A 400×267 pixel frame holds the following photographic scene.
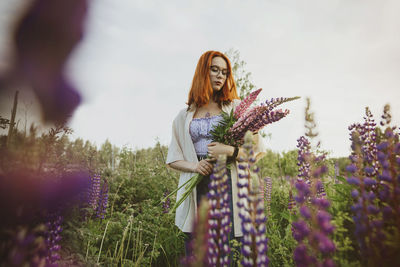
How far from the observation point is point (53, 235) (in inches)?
44.4

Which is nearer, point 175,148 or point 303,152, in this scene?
point 303,152

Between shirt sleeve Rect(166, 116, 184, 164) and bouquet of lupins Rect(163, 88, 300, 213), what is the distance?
465mm

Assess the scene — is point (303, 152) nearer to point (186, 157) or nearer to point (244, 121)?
point (244, 121)

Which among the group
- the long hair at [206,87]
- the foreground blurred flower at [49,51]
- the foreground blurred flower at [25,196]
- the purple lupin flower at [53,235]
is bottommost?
the purple lupin flower at [53,235]

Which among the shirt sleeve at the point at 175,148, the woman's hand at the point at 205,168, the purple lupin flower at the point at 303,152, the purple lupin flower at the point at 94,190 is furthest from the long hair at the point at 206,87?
the purple lupin flower at the point at 94,190

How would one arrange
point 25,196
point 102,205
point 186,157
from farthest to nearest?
point 102,205
point 186,157
point 25,196

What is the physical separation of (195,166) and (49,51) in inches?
62.6

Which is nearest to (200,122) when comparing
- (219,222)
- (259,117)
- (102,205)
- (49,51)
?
(259,117)

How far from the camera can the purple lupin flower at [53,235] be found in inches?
42.2

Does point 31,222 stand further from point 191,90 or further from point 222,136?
point 191,90

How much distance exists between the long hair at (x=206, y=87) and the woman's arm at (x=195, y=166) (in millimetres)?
766

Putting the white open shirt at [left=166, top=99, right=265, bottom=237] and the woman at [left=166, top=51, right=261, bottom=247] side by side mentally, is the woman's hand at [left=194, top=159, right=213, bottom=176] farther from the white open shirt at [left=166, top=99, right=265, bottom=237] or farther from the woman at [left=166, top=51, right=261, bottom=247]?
the white open shirt at [left=166, top=99, right=265, bottom=237]

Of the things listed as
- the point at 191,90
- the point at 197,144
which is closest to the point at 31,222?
the point at 197,144

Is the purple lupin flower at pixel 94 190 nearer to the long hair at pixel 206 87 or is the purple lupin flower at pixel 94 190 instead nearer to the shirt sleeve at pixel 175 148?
the shirt sleeve at pixel 175 148
